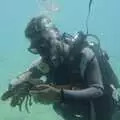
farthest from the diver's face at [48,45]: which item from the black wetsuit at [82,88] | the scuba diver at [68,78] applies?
the black wetsuit at [82,88]

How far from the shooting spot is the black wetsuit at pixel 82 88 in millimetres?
3584

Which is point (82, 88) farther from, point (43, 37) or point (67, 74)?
point (43, 37)

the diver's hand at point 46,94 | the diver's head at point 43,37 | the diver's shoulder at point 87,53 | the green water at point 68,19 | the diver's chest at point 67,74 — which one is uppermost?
the green water at point 68,19

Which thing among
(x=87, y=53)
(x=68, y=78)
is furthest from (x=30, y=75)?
(x=87, y=53)

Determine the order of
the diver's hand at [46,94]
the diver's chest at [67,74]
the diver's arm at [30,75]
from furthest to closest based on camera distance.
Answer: the diver's arm at [30,75] → the diver's chest at [67,74] → the diver's hand at [46,94]

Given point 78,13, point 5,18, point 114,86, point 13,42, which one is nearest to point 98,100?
point 114,86

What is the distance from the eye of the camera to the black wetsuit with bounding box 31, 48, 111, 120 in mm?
3584

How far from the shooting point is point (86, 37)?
13.3ft

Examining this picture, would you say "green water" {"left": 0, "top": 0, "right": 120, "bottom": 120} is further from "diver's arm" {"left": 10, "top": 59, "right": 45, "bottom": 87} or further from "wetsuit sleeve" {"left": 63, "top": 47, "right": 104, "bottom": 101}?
"wetsuit sleeve" {"left": 63, "top": 47, "right": 104, "bottom": 101}

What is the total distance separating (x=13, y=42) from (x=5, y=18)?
18.0m

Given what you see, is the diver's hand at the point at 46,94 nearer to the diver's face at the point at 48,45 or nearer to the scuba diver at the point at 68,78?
the scuba diver at the point at 68,78

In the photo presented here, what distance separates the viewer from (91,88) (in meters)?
3.59

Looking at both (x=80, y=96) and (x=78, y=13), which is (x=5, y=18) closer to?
(x=78, y=13)

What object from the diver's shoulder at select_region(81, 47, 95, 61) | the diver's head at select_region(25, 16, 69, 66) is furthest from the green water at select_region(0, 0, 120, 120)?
the diver's shoulder at select_region(81, 47, 95, 61)
